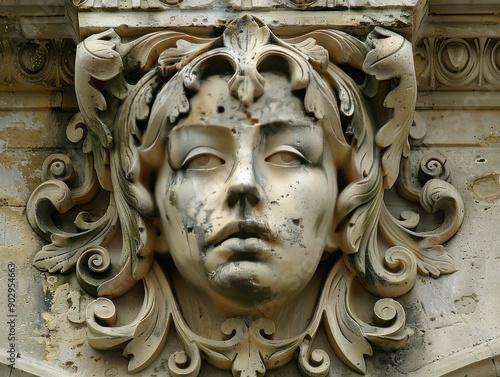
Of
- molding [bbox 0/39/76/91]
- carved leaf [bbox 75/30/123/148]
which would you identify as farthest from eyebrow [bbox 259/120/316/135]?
molding [bbox 0/39/76/91]

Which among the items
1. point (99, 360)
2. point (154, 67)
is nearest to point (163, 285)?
point (99, 360)

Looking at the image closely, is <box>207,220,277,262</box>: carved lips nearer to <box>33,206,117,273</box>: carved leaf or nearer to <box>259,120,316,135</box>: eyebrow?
<box>259,120,316,135</box>: eyebrow

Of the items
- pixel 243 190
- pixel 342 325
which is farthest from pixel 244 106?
pixel 342 325

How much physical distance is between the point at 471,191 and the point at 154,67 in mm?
1343

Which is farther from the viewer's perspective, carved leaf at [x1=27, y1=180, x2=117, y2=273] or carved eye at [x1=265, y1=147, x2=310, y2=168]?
carved leaf at [x1=27, y1=180, x2=117, y2=273]

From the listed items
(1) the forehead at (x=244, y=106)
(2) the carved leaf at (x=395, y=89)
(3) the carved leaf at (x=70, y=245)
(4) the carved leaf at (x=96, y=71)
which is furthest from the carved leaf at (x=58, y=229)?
(2) the carved leaf at (x=395, y=89)

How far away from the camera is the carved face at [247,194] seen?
7.00 m

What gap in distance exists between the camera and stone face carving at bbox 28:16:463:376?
23.2ft

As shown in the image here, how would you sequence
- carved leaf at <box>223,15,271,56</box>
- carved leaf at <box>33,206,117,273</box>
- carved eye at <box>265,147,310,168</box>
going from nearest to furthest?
carved eye at <box>265,147,310,168</box>
carved leaf at <box>223,15,271,56</box>
carved leaf at <box>33,206,117,273</box>

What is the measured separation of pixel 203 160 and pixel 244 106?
0.25m

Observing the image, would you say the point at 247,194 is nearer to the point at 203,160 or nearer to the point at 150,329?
the point at 203,160

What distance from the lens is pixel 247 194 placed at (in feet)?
22.9

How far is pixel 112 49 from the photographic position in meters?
7.37

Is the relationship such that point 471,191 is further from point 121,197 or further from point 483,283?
point 121,197
